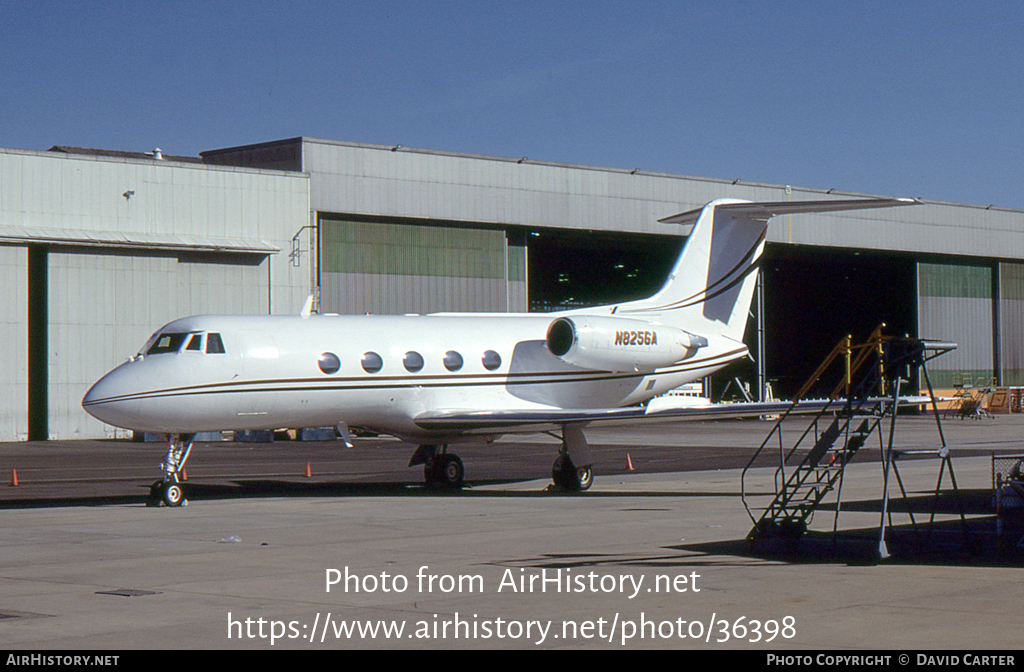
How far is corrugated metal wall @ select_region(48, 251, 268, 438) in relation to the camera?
135 feet

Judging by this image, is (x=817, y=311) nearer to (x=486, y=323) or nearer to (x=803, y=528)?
(x=486, y=323)

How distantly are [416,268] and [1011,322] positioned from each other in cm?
3781

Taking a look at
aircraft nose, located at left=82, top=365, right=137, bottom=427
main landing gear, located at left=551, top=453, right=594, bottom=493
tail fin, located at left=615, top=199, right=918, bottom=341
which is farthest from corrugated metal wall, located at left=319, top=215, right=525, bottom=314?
aircraft nose, located at left=82, top=365, right=137, bottom=427

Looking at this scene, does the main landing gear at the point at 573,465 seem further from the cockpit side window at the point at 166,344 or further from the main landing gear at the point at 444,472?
the cockpit side window at the point at 166,344

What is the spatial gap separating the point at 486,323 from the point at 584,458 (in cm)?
345

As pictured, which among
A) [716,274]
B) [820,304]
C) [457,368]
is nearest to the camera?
[457,368]

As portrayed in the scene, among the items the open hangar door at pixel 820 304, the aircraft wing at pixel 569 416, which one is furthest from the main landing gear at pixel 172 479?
the open hangar door at pixel 820 304

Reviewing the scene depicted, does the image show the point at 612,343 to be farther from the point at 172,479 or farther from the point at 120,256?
the point at 120,256

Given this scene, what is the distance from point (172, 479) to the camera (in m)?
19.8

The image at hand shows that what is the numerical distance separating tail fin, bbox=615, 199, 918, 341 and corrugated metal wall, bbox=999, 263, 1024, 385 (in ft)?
150

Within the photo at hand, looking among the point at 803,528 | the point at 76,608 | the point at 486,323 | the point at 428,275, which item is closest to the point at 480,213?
the point at 428,275

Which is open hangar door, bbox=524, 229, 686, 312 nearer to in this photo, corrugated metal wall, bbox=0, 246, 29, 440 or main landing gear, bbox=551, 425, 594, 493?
corrugated metal wall, bbox=0, 246, 29, 440

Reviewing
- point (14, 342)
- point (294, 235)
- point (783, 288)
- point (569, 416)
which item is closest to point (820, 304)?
point (783, 288)

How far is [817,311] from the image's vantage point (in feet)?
241
